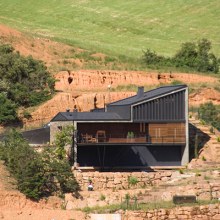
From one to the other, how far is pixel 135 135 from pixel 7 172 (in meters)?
9.88

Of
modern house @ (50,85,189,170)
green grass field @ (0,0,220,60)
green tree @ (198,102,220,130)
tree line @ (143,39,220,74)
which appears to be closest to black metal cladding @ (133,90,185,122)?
modern house @ (50,85,189,170)

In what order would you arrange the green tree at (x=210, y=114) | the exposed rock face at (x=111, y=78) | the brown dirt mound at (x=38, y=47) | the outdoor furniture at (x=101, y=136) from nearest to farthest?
the outdoor furniture at (x=101, y=136) → the green tree at (x=210, y=114) → the exposed rock face at (x=111, y=78) → the brown dirt mound at (x=38, y=47)

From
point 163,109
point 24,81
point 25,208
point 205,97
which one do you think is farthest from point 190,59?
point 25,208

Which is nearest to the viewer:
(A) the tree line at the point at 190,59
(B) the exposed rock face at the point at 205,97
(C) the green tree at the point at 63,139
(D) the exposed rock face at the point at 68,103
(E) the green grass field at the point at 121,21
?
(C) the green tree at the point at 63,139

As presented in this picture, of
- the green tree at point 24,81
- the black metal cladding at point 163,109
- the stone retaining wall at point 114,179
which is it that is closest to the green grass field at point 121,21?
the green tree at point 24,81

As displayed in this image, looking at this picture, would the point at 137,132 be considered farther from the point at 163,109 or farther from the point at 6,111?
the point at 6,111

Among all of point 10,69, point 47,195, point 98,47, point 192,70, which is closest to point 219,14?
point 98,47

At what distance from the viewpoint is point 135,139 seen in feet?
249

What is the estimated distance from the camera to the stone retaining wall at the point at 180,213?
66562 millimetres

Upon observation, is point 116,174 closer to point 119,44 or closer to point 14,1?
point 119,44

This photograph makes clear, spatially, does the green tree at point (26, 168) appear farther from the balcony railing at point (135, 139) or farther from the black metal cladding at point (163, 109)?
the black metal cladding at point (163, 109)

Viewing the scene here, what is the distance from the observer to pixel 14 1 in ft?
486

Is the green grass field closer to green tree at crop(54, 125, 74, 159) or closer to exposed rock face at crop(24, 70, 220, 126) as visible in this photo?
exposed rock face at crop(24, 70, 220, 126)

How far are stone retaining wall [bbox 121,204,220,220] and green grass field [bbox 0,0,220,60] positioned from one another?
54249mm
